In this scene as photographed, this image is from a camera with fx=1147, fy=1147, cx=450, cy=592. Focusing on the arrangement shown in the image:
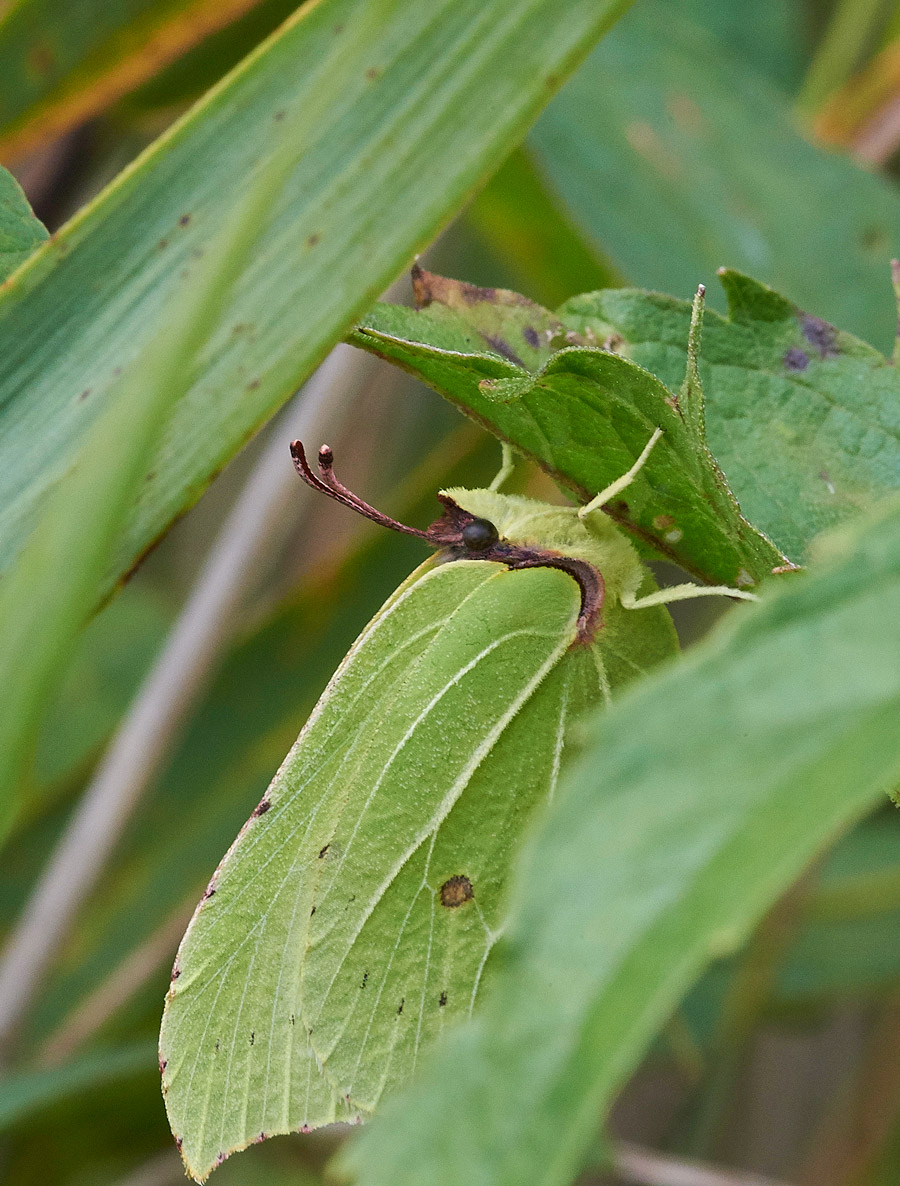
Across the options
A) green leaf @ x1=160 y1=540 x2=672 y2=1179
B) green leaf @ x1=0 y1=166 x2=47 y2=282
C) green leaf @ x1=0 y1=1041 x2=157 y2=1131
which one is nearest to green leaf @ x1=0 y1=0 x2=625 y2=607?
green leaf @ x1=0 y1=166 x2=47 y2=282

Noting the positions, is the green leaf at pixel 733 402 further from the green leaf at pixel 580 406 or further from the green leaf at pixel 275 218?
the green leaf at pixel 275 218

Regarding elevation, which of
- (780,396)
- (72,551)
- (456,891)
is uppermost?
(780,396)

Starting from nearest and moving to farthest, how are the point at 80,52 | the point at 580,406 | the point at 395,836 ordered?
the point at 580,406 < the point at 395,836 < the point at 80,52

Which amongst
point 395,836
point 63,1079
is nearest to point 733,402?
point 395,836

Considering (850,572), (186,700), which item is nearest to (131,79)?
(186,700)

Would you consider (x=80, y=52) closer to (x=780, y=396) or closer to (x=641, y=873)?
(x=780, y=396)

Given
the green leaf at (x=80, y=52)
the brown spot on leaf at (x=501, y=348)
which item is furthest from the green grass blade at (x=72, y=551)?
the green leaf at (x=80, y=52)

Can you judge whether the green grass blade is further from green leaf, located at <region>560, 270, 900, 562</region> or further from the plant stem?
the plant stem

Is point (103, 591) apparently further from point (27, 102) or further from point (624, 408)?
point (27, 102)
